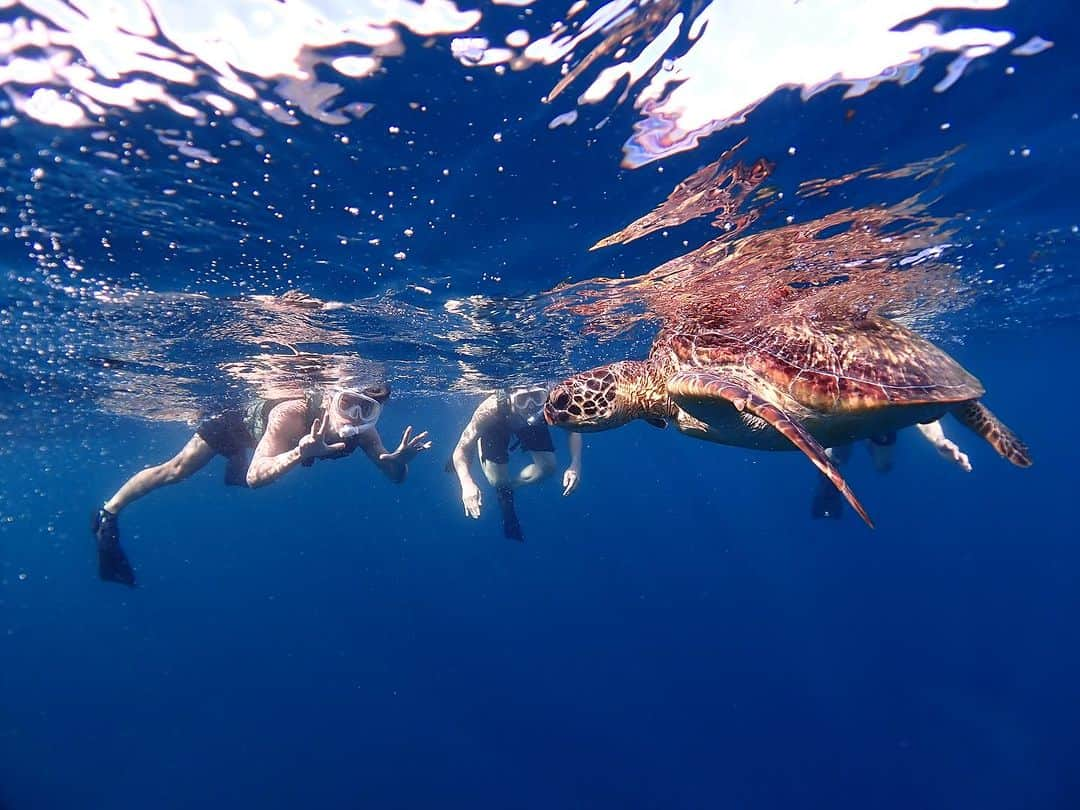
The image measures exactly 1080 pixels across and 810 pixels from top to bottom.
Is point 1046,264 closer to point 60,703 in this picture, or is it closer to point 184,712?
point 184,712

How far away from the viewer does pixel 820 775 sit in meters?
16.7

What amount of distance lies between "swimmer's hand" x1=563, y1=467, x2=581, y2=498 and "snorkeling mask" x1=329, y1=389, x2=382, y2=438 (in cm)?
348

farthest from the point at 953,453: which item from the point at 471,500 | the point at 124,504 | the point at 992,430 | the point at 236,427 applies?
the point at 124,504

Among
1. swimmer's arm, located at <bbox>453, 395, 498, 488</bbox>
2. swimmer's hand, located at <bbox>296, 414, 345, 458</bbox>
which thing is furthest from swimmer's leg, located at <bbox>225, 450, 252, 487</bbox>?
swimmer's arm, located at <bbox>453, 395, 498, 488</bbox>

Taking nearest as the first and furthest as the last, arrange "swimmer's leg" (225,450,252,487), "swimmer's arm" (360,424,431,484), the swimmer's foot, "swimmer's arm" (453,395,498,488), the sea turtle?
the sea turtle
"swimmer's arm" (360,424,431,484)
the swimmer's foot
"swimmer's leg" (225,450,252,487)
"swimmer's arm" (453,395,498,488)

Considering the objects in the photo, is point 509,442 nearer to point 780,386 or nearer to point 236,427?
point 236,427

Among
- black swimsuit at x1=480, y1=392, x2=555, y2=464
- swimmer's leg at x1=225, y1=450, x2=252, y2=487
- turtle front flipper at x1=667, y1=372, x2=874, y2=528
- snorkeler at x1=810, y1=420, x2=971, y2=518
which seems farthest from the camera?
black swimsuit at x1=480, y1=392, x2=555, y2=464

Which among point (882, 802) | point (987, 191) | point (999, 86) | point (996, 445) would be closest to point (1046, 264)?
point (987, 191)

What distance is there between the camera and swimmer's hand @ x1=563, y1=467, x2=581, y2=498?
9.82 meters

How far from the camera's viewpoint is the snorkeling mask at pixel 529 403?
37.7 ft

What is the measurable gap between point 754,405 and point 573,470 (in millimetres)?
6407

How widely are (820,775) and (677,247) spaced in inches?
677

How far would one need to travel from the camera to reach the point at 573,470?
10727 mm

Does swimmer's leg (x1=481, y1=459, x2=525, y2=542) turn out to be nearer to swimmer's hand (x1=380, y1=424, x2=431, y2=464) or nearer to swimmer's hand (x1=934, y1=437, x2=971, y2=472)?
swimmer's hand (x1=380, y1=424, x2=431, y2=464)
